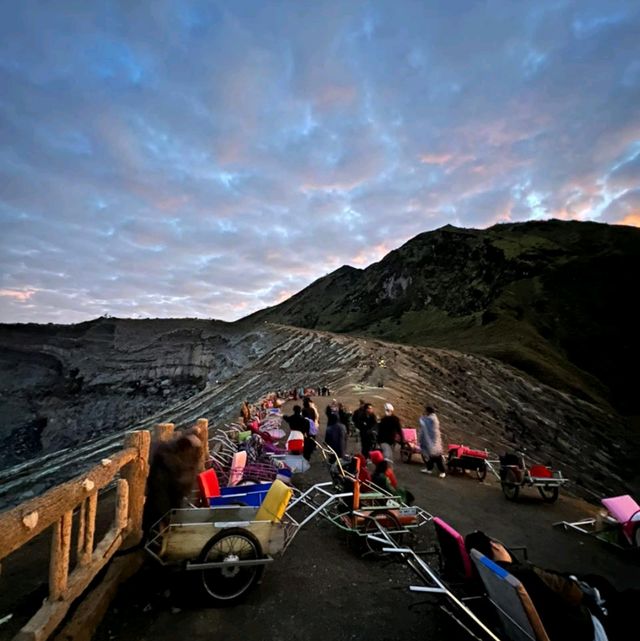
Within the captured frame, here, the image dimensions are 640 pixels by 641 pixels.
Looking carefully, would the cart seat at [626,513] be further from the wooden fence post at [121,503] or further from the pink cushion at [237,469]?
the wooden fence post at [121,503]

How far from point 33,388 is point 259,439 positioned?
70.1 m

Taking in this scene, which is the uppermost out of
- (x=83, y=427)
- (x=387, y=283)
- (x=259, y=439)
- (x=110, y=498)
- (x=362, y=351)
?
(x=387, y=283)

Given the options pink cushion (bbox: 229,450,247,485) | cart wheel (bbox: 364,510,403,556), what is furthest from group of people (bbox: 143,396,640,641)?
pink cushion (bbox: 229,450,247,485)

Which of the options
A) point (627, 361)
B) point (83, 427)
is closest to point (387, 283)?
point (627, 361)

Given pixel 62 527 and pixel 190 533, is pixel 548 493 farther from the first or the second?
pixel 62 527

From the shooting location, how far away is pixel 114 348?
70562mm

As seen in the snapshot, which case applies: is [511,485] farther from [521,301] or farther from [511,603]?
[521,301]

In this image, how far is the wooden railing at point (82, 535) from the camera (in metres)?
3.28

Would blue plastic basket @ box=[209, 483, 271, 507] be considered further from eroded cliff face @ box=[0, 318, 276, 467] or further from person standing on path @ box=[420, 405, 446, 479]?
eroded cliff face @ box=[0, 318, 276, 467]

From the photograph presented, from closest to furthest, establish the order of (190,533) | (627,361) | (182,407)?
(190,533) → (182,407) → (627,361)

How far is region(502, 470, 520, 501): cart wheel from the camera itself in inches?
393

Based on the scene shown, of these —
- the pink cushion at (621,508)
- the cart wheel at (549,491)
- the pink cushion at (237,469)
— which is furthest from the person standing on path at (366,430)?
the pink cushion at (621,508)

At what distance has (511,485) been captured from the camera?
10039mm

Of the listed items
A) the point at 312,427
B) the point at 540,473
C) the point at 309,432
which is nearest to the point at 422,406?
the point at 312,427
